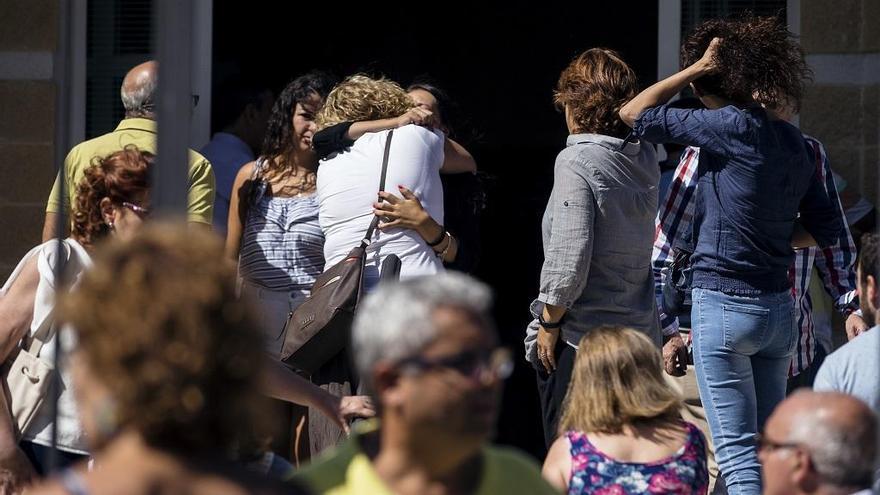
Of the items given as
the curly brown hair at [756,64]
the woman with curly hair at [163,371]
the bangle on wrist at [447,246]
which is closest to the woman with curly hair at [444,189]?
the bangle on wrist at [447,246]

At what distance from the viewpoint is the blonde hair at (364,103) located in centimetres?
419

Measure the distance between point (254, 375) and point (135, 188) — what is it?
1667mm

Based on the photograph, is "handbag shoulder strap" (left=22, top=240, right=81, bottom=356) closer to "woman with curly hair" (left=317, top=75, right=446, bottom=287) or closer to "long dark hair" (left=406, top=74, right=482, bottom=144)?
"woman with curly hair" (left=317, top=75, right=446, bottom=287)

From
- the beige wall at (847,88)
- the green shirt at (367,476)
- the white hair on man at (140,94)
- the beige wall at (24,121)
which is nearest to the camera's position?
the green shirt at (367,476)

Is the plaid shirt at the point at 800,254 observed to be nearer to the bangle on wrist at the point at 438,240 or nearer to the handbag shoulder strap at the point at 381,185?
the bangle on wrist at the point at 438,240

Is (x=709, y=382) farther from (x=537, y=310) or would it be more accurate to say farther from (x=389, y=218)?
(x=389, y=218)

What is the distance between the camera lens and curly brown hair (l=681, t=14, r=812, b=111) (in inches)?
153

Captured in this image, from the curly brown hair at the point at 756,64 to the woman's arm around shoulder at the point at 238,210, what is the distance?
5.21ft

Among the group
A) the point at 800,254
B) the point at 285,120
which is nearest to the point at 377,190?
the point at 285,120

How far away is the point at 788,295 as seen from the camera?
4.03 m

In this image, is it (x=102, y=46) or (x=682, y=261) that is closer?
(x=682, y=261)

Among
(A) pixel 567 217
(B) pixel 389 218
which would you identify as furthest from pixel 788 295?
(B) pixel 389 218

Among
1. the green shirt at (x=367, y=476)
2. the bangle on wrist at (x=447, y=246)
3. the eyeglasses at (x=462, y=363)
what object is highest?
the eyeglasses at (x=462, y=363)

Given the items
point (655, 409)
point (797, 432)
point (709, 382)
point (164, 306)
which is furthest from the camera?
point (709, 382)
